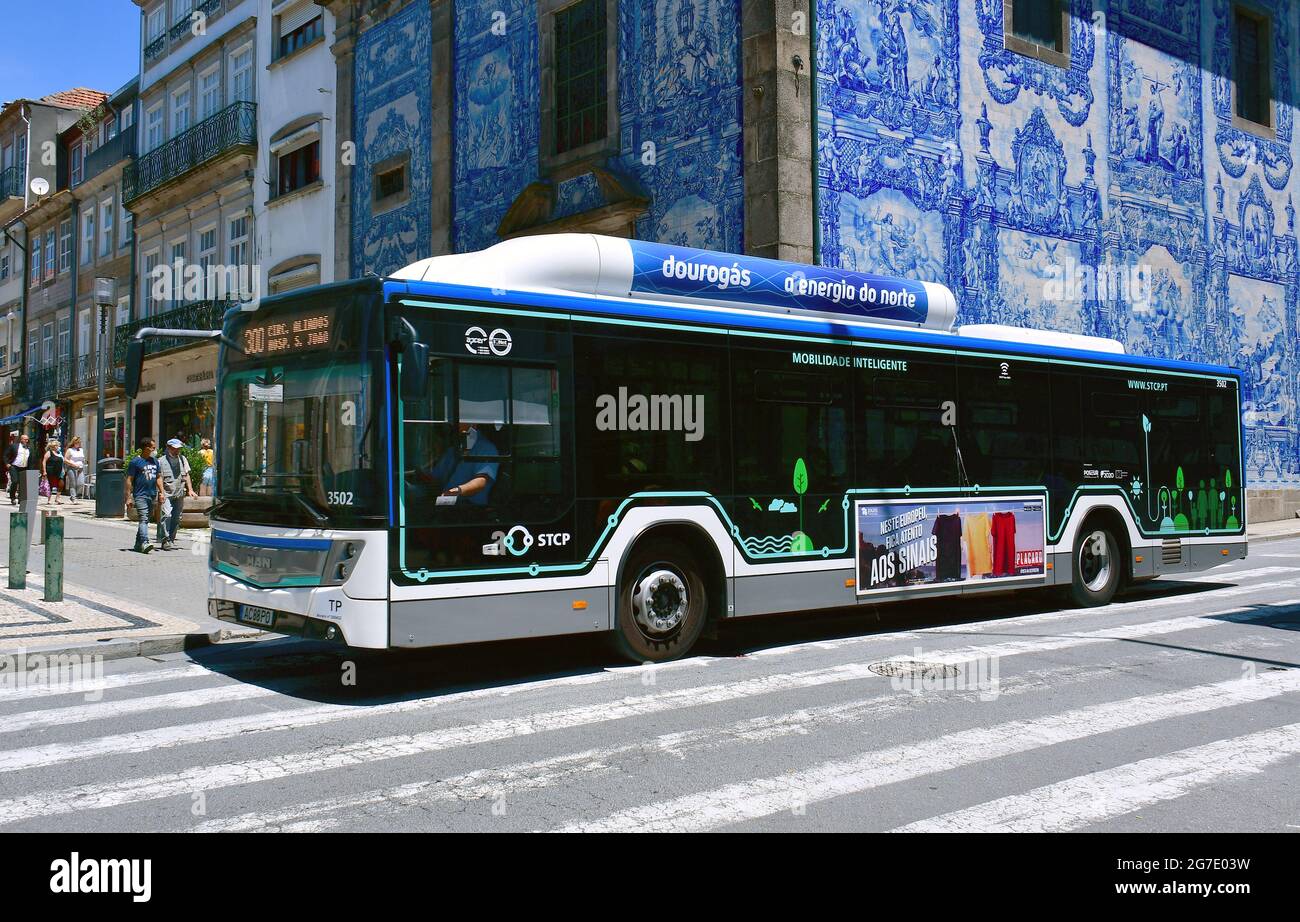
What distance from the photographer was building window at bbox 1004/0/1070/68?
20.5 m

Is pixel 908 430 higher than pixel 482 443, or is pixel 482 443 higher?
pixel 908 430

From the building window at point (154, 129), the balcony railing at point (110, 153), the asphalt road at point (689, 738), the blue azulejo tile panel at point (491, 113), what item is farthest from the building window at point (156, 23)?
the asphalt road at point (689, 738)

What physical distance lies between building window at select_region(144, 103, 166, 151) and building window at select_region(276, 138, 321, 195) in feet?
29.0

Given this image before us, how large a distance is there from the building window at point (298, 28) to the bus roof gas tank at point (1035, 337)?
20.9 m

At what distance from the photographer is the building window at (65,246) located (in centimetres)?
4259

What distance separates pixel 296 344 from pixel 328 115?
2052 centimetres

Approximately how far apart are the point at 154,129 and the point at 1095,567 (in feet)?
108

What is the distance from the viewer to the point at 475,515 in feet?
25.9

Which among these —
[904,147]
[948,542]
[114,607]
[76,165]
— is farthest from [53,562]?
[76,165]

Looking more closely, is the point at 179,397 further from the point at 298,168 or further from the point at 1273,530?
the point at 1273,530

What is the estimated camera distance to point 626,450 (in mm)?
8781
